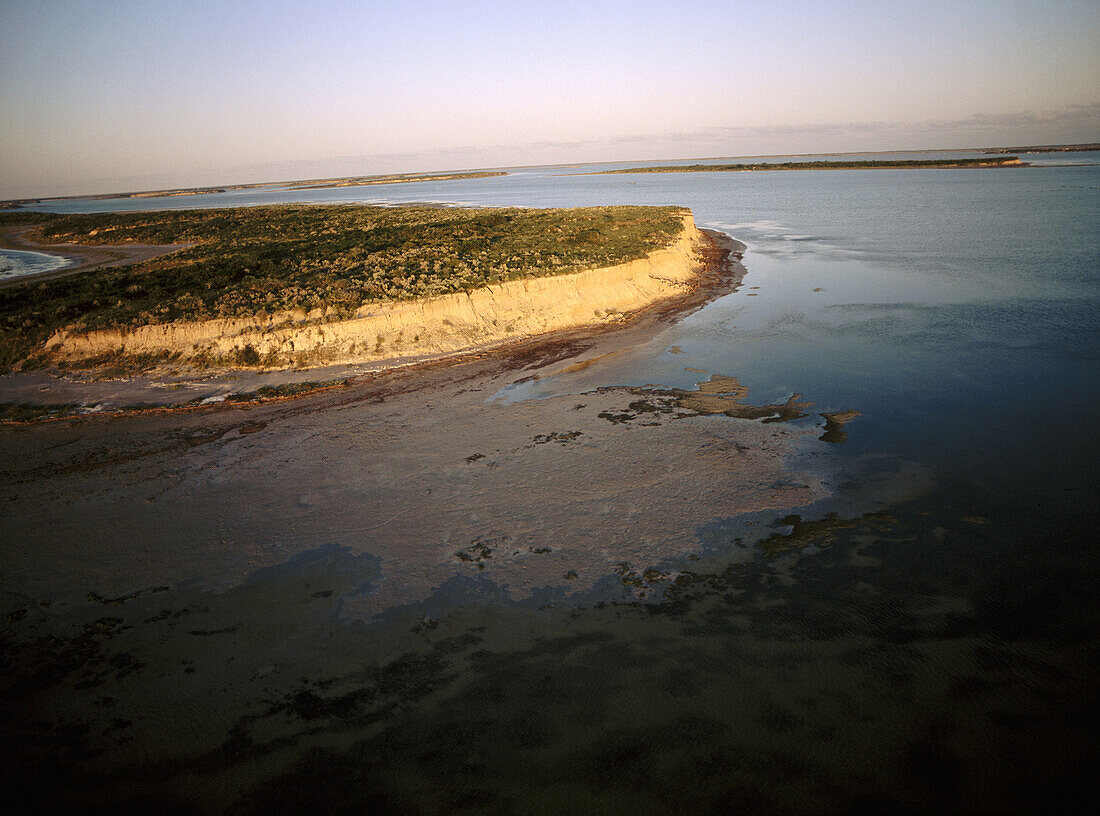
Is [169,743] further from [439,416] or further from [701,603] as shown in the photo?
[439,416]

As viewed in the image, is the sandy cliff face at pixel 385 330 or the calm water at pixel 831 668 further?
the sandy cliff face at pixel 385 330

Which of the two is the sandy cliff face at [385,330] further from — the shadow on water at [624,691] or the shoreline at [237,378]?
the shadow on water at [624,691]

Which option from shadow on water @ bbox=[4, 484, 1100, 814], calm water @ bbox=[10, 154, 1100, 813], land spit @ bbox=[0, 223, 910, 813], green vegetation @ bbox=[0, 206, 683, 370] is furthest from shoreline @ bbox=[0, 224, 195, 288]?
calm water @ bbox=[10, 154, 1100, 813]

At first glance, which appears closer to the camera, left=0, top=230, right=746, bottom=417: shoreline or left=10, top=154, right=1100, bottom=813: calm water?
left=10, top=154, right=1100, bottom=813: calm water

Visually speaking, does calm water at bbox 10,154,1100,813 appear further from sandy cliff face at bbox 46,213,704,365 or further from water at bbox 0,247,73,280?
water at bbox 0,247,73,280

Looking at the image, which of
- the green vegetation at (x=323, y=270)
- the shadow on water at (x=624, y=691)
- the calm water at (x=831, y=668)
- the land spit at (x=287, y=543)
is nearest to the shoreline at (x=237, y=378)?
the land spit at (x=287, y=543)

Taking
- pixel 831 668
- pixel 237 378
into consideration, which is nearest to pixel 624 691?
pixel 831 668
